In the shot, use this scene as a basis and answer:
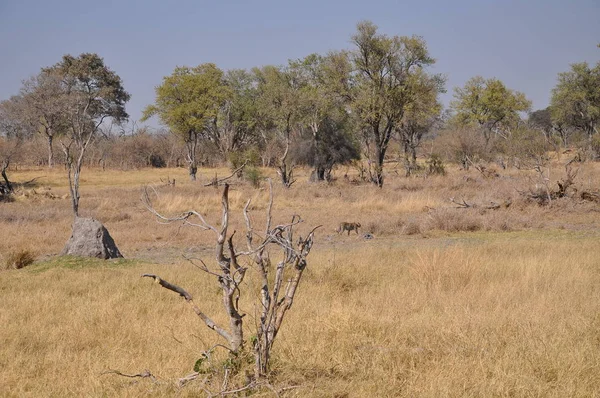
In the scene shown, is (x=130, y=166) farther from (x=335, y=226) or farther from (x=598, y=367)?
(x=598, y=367)

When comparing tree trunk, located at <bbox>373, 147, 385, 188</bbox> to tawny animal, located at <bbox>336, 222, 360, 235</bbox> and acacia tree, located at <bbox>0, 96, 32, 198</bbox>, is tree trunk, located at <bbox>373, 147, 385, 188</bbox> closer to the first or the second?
tawny animal, located at <bbox>336, 222, 360, 235</bbox>

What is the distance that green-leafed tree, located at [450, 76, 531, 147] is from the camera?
164 feet

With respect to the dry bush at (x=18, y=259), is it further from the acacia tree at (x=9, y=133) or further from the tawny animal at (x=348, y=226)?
the acacia tree at (x=9, y=133)

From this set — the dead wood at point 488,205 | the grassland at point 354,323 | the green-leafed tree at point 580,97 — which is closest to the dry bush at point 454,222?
the grassland at point 354,323

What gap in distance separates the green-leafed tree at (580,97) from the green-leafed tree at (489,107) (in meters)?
3.27

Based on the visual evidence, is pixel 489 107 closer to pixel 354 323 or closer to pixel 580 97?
pixel 580 97

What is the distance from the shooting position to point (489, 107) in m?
50.2

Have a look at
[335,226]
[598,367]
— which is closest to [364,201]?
[335,226]

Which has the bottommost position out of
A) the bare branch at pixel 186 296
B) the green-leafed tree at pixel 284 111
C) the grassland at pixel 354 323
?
the grassland at pixel 354 323

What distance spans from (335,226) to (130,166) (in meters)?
41.4

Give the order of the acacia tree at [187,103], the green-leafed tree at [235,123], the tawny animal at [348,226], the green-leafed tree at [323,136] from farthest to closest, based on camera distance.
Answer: the green-leafed tree at [235,123], the acacia tree at [187,103], the green-leafed tree at [323,136], the tawny animal at [348,226]

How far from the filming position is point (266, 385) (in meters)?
3.97

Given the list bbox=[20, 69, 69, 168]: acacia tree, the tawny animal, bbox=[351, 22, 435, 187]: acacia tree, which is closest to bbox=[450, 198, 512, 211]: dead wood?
the tawny animal

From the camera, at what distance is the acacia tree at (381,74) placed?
94.1 ft
